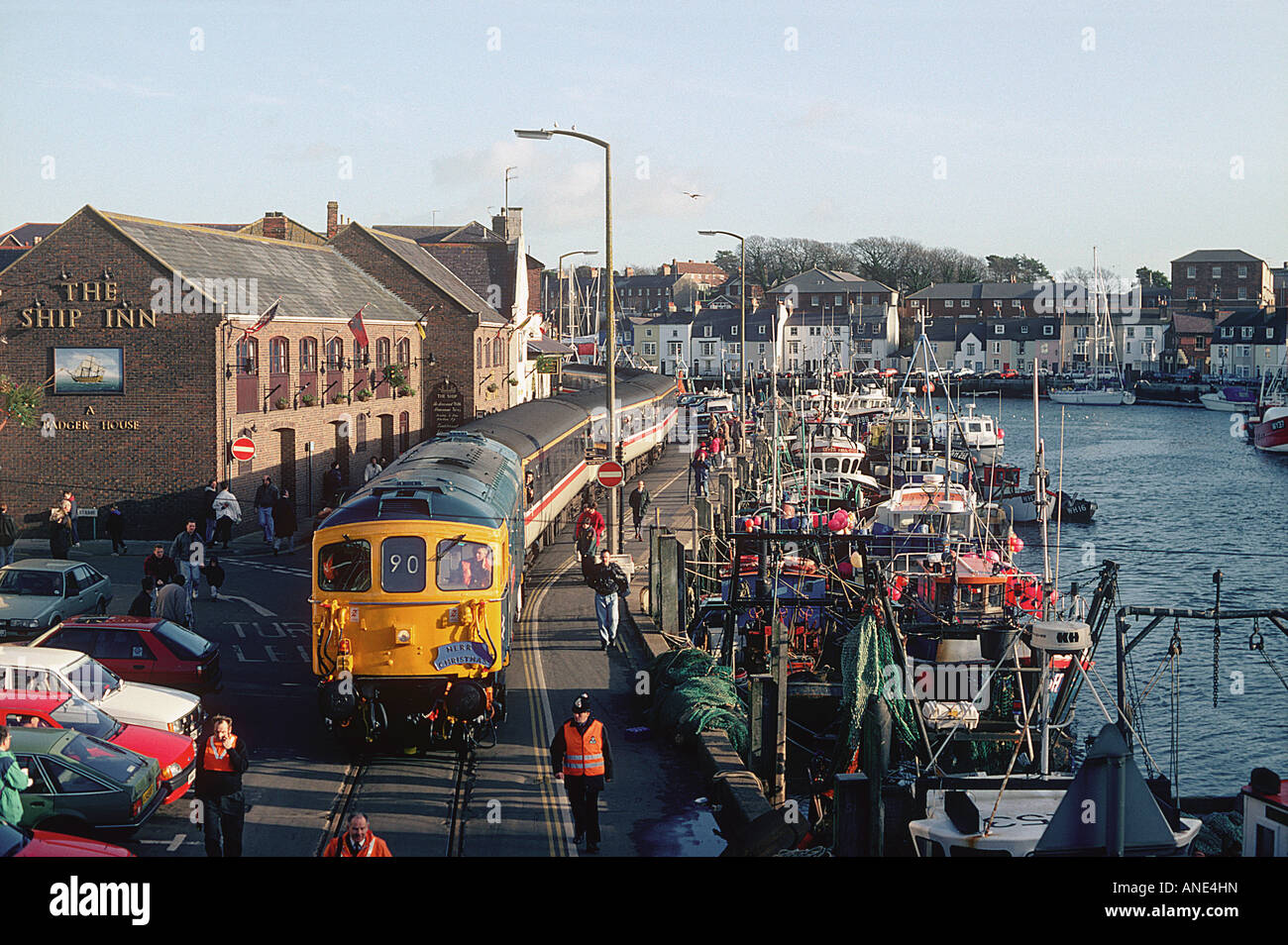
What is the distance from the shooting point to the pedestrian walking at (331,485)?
39562 mm

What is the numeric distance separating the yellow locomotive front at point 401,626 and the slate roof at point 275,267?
19409mm

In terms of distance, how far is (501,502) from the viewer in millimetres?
21453

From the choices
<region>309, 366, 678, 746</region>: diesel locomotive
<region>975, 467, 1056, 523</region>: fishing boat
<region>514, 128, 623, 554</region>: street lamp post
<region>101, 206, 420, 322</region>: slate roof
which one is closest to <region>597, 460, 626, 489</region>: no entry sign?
<region>514, 128, 623, 554</region>: street lamp post

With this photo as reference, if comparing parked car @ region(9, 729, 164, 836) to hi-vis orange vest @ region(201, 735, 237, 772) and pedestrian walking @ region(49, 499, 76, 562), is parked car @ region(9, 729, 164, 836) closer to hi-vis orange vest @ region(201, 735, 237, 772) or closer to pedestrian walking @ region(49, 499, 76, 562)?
hi-vis orange vest @ region(201, 735, 237, 772)

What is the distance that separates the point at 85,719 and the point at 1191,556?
1732 inches

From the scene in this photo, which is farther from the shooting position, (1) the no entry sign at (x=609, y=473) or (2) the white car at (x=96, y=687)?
(1) the no entry sign at (x=609, y=473)

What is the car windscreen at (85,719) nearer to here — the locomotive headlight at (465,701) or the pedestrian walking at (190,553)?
the locomotive headlight at (465,701)

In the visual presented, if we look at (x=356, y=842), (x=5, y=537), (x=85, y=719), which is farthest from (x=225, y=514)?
(x=356, y=842)

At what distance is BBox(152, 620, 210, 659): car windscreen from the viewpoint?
19406mm

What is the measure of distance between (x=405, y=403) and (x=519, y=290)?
1776 cm

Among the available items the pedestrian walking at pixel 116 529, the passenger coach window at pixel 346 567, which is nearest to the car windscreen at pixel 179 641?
the passenger coach window at pixel 346 567

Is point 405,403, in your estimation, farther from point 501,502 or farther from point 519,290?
point 501,502

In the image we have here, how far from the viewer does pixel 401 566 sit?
1728cm

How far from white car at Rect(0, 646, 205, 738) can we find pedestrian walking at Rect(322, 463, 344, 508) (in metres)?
21.4
